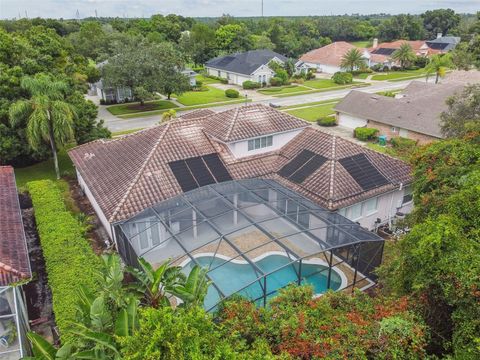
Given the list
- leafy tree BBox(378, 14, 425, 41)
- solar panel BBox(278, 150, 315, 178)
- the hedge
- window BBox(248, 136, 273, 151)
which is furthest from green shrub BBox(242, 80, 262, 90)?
leafy tree BBox(378, 14, 425, 41)

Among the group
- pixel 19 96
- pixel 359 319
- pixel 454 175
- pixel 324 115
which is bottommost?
pixel 324 115

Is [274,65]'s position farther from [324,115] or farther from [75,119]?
[75,119]

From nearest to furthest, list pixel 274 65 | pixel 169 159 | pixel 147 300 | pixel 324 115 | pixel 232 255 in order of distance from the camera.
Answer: pixel 147 300, pixel 232 255, pixel 169 159, pixel 324 115, pixel 274 65

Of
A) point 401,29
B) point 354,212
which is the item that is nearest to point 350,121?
point 354,212

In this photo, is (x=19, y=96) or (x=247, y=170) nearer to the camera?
(x=247, y=170)

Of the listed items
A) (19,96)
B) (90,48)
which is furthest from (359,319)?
(90,48)

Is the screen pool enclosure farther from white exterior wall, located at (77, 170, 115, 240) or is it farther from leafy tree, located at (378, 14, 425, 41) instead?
leafy tree, located at (378, 14, 425, 41)

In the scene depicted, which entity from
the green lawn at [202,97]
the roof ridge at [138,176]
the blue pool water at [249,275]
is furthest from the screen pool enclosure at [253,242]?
the green lawn at [202,97]

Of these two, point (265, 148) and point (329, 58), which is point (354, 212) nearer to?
point (265, 148)
